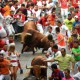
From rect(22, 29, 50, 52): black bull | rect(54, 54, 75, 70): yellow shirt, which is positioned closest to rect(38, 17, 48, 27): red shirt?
rect(22, 29, 50, 52): black bull

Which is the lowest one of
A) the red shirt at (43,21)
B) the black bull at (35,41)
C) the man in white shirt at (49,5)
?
the black bull at (35,41)

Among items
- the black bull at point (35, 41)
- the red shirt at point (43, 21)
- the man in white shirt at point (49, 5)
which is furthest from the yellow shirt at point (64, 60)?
the man in white shirt at point (49, 5)

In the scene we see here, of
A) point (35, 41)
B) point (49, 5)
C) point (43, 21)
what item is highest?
point (49, 5)

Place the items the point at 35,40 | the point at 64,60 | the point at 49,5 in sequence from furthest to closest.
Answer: the point at 49,5 → the point at 35,40 → the point at 64,60

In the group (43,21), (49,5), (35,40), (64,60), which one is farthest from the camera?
(49,5)

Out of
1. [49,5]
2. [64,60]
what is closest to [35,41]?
[64,60]

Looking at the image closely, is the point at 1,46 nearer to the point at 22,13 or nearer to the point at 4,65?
the point at 4,65

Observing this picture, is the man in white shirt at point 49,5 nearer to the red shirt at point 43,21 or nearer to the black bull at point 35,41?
the red shirt at point 43,21

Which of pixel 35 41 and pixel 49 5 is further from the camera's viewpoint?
pixel 49 5

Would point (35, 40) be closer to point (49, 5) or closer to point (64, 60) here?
point (64, 60)

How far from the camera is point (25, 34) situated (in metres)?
18.9

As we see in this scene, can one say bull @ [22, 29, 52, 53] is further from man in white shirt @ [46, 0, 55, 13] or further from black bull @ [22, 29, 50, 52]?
man in white shirt @ [46, 0, 55, 13]

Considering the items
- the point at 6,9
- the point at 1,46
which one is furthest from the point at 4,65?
the point at 6,9

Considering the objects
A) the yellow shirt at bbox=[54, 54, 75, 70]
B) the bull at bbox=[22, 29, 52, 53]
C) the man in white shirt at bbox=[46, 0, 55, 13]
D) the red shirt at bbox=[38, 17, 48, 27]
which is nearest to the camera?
the yellow shirt at bbox=[54, 54, 75, 70]
